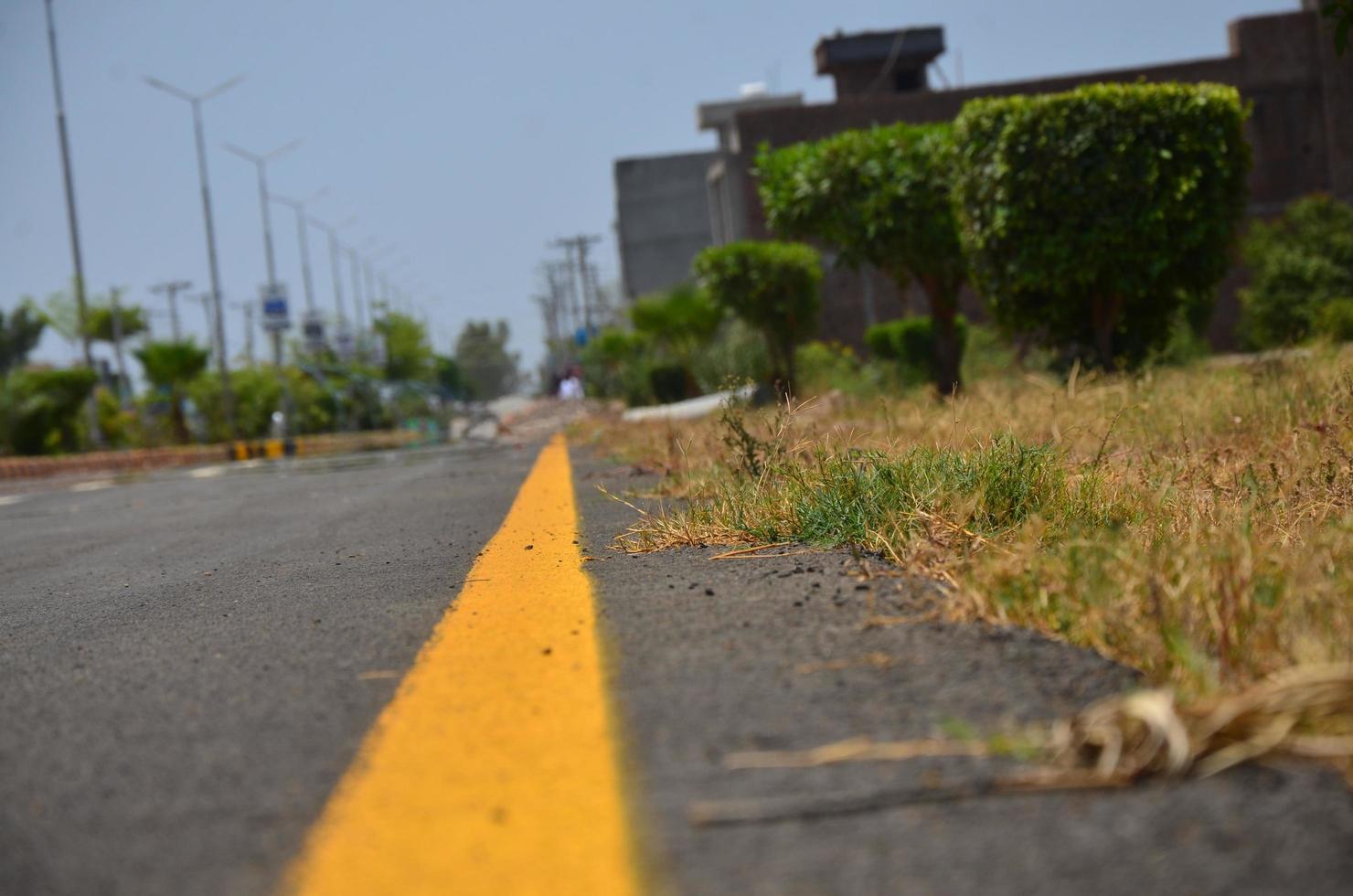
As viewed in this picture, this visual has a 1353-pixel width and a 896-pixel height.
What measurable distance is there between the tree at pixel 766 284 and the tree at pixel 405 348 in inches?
2189

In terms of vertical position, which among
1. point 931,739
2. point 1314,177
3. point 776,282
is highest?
point 1314,177

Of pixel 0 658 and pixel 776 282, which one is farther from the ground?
pixel 776 282

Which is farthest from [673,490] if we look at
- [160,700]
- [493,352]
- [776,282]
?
[493,352]

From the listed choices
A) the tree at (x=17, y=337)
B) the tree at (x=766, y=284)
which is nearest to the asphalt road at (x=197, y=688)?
the tree at (x=766, y=284)

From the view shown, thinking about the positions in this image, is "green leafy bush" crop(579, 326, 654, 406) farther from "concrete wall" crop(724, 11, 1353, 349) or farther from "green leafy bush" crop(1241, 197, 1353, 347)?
"green leafy bush" crop(1241, 197, 1353, 347)

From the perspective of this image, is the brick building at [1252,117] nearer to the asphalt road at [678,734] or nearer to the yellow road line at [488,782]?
the asphalt road at [678,734]

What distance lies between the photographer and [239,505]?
9.75 m

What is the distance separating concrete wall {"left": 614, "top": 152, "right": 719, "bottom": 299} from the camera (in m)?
73.4

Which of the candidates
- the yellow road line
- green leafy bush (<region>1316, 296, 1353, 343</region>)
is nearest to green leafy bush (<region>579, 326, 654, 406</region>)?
green leafy bush (<region>1316, 296, 1353, 343</region>)

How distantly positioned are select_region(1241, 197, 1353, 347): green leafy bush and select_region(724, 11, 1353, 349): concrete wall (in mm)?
12776

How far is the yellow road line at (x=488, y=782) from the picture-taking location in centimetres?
165

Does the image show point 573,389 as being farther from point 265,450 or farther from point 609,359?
point 265,450

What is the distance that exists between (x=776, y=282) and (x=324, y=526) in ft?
55.0

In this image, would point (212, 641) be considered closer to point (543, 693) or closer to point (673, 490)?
point (543, 693)
